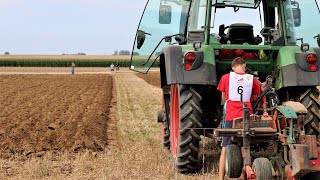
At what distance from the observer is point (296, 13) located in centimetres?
748

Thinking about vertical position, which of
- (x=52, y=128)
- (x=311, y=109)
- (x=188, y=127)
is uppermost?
(x=311, y=109)

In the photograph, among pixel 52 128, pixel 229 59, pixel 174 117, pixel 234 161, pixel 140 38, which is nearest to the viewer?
pixel 234 161

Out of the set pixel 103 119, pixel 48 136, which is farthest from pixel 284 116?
pixel 103 119

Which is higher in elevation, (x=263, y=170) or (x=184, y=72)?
(x=184, y=72)

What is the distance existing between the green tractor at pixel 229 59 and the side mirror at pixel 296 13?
0.01 meters

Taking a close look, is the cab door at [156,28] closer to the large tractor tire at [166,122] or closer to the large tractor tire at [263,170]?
the large tractor tire at [166,122]

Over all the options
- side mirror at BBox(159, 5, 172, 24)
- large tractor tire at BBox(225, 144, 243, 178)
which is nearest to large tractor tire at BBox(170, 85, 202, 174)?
large tractor tire at BBox(225, 144, 243, 178)

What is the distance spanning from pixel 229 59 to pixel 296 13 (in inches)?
48.2

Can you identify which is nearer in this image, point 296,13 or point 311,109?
point 311,109

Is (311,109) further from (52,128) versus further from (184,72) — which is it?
(52,128)

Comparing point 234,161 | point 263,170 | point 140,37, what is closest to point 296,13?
point 140,37

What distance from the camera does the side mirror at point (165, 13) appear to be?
7.61 meters

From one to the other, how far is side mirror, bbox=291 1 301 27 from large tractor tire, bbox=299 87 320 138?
1.17 meters

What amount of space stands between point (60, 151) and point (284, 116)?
4.40m
